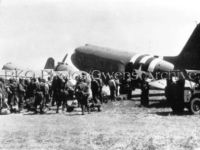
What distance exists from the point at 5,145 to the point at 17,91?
8847 millimetres

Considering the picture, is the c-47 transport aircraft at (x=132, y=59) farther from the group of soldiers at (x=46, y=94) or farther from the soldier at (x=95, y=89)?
the soldier at (x=95, y=89)

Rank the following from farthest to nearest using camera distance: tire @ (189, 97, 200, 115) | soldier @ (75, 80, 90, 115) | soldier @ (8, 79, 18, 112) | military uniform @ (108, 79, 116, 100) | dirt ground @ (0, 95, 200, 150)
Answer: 1. military uniform @ (108, 79, 116, 100)
2. soldier @ (8, 79, 18, 112)
3. soldier @ (75, 80, 90, 115)
4. tire @ (189, 97, 200, 115)
5. dirt ground @ (0, 95, 200, 150)

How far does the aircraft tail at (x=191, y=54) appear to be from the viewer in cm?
2629

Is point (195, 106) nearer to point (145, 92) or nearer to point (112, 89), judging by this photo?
point (145, 92)

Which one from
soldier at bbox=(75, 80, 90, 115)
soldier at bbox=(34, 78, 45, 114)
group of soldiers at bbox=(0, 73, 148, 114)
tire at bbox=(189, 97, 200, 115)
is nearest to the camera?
tire at bbox=(189, 97, 200, 115)

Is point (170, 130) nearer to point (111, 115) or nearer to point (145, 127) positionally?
point (145, 127)

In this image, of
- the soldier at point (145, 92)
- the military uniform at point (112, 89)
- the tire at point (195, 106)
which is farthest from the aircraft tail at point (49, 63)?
the tire at point (195, 106)

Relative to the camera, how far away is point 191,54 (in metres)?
27.2

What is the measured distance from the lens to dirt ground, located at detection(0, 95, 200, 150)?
29.4ft

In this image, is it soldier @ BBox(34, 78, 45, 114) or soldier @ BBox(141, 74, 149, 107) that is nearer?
soldier @ BBox(34, 78, 45, 114)

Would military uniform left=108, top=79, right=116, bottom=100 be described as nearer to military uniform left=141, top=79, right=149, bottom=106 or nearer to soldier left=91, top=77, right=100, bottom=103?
military uniform left=141, top=79, right=149, bottom=106

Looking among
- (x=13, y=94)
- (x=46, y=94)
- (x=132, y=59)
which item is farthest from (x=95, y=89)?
(x=132, y=59)

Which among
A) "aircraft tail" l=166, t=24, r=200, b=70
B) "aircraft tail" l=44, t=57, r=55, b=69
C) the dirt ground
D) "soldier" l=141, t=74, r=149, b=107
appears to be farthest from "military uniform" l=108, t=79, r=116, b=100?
"aircraft tail" l=44, t=57, r=55, b=69

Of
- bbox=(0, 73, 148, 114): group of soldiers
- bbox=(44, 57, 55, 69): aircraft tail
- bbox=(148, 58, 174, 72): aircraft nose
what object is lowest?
bbox=(0, 73, 148, 114): group of soldiers
